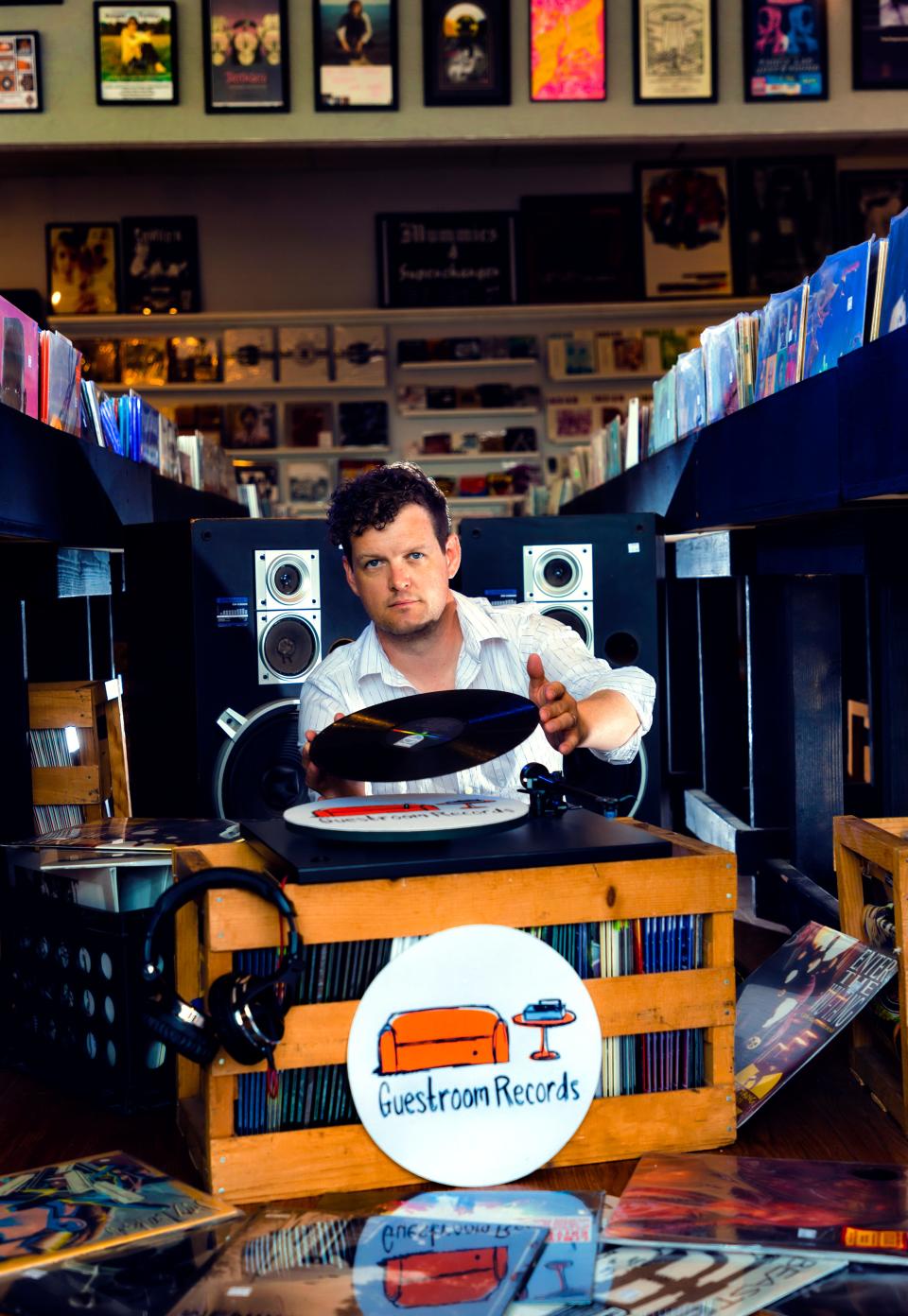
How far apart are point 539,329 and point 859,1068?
6.01 metres

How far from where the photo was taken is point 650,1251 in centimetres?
109

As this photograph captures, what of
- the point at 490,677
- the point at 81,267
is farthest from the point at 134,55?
the point at 490,677

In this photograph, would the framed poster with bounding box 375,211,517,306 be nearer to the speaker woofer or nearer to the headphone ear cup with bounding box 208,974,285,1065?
the speaker woofer

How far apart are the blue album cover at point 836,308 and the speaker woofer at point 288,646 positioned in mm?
1042

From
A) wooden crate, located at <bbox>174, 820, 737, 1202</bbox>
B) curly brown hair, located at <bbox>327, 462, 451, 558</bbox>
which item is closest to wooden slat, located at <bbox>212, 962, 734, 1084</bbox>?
wooden crate, located at <bbox>174, 820, 737, 1202</bbox>

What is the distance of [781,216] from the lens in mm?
7102

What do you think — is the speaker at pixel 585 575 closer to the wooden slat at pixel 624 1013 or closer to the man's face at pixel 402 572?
the man's face at pixel 402 572

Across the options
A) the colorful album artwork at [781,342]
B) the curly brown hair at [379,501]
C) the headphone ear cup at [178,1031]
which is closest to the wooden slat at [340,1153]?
the headphone ear cup at [178,1031]

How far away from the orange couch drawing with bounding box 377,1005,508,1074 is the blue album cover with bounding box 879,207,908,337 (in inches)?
40.2

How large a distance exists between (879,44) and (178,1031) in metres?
4.94

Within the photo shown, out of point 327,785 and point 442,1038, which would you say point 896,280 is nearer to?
point 327,785

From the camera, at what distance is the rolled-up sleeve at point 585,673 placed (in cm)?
173

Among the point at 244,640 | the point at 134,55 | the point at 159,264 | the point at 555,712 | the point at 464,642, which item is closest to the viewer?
the point at 555,712

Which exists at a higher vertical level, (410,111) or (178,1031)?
(410,111)
